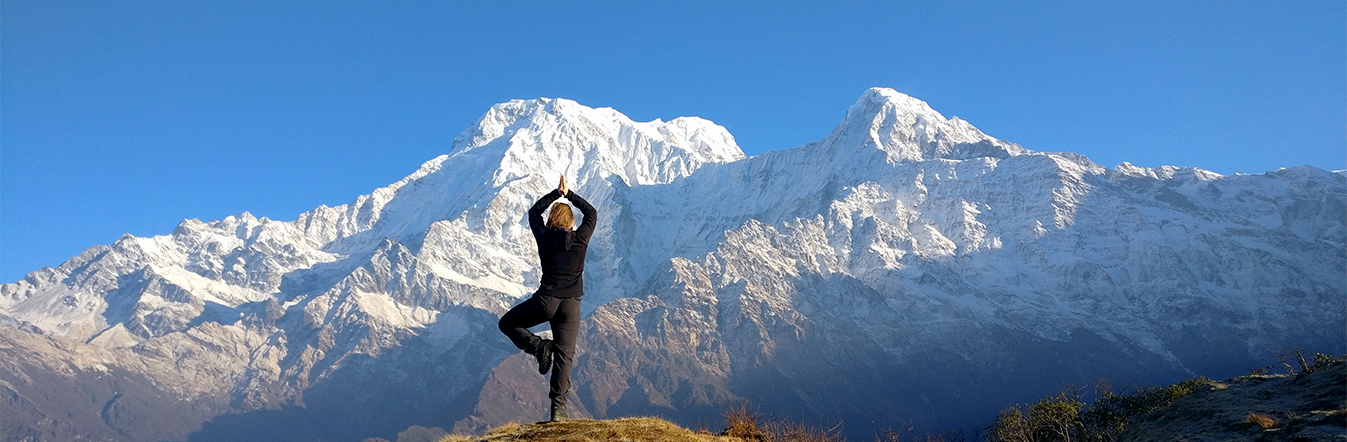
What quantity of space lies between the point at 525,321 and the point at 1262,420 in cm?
1050

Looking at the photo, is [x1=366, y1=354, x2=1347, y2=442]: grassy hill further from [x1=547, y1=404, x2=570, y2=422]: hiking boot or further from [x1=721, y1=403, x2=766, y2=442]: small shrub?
[x1=547, y1=404, x2=570, y2=422]: hiking boot

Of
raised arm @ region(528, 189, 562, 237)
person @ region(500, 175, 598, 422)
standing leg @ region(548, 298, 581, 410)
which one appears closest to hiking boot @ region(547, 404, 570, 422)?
standing leg @ region(548, 298, 581, 410)

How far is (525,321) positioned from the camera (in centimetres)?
1552

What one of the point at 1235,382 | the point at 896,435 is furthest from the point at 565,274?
the point at 1235,382

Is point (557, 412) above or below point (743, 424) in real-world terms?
above

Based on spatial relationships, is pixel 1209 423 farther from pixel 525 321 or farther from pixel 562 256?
pixel 525 321

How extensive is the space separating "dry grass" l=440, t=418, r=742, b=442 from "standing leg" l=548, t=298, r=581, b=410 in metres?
0.66

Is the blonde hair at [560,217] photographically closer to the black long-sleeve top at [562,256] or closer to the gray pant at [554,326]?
the black long-sleeve top at [562,256]

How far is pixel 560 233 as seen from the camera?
15562 millimetres

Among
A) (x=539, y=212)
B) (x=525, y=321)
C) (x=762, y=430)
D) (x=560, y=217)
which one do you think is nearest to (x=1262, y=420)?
(x=762, y=430)

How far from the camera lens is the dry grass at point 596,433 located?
614 inches

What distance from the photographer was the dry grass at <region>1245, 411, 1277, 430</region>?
13200 millimetres

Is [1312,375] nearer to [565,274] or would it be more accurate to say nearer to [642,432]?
[642,432]

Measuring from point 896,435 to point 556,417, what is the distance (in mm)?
7202
